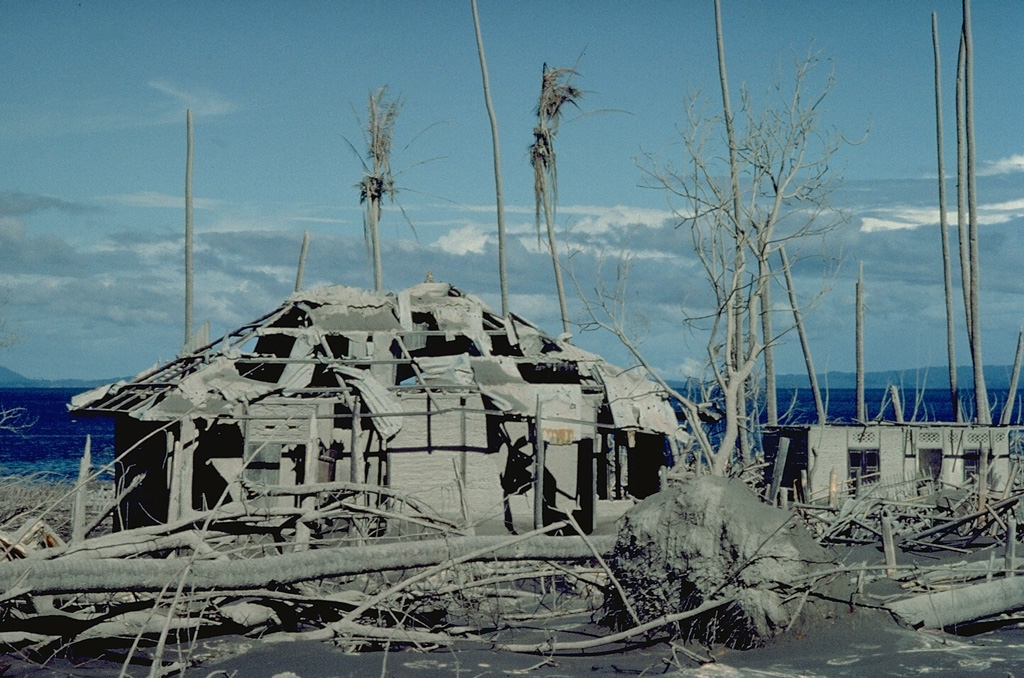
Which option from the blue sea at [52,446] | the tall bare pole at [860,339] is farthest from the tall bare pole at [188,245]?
the tall bare pole at [860,339]

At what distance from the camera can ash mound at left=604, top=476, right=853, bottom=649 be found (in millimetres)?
8375

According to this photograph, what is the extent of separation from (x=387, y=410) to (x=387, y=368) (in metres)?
1.63

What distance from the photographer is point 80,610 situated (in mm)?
8273

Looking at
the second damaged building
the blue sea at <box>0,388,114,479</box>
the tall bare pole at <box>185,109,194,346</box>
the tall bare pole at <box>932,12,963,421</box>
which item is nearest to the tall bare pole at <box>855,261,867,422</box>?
the tall bare pole at <box>932,12,963,421</box>

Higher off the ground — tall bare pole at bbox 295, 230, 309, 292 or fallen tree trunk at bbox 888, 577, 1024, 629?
tall bare pole at bbox 295, 230, 309, 292

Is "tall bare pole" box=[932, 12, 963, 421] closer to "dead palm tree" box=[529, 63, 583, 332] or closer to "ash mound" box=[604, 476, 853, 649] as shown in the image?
"dead palm tree" box=[529, 63, 583, 332]

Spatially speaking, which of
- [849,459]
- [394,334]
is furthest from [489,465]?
[849,459]

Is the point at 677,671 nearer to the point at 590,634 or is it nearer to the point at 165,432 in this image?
the point at 590,634

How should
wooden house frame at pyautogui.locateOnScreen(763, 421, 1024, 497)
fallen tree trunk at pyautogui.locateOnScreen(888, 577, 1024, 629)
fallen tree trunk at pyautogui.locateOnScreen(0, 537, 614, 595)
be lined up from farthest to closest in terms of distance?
1. wooden house frame at pyautogui.locateOnScreen(763, 421, 1024, 497)
2. fallen tree trunk at pyautogui.locateOnScreen(888, 577, 1024, 629)
3. fallen tree trunk at pyautogui.locateOnScreen(0, 537, 614, 595)

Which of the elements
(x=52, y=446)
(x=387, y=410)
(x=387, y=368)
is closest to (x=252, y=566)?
(x=387, y=410)

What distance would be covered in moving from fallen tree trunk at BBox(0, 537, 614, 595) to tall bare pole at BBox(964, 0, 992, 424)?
22.5 m

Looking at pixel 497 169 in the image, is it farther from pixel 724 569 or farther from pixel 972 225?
pixel 724 569

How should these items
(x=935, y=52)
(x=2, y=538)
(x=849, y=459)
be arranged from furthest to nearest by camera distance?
1. (x=935, y=52)
2. (x=849, y=459)
3. (x=2, y=538)

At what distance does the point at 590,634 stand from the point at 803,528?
208cm
